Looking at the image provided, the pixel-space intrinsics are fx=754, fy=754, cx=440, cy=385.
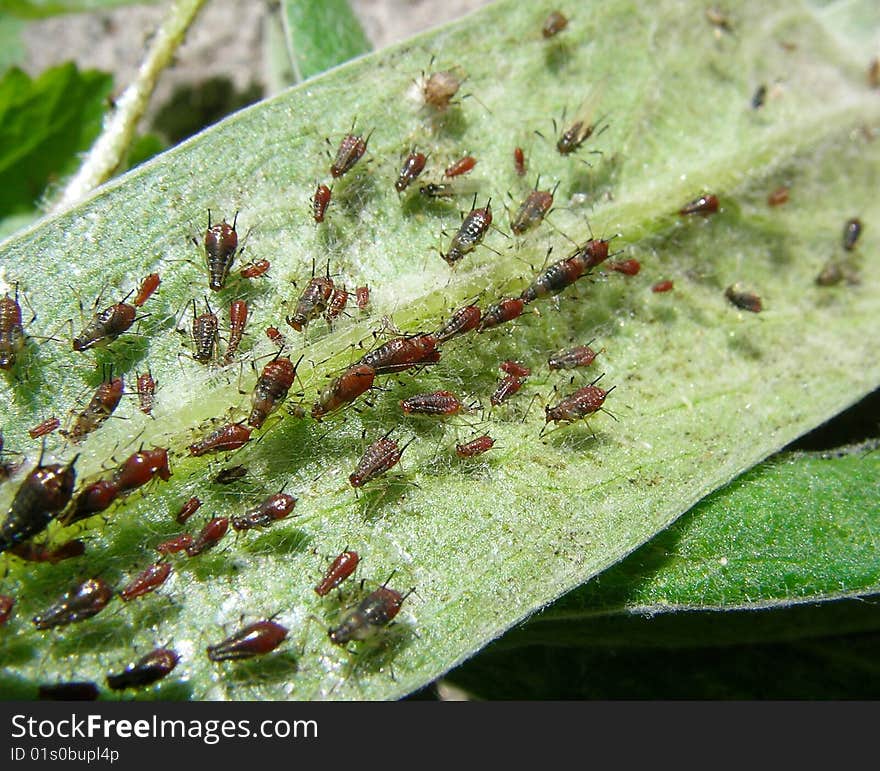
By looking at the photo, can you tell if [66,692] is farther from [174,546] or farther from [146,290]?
[146,290]

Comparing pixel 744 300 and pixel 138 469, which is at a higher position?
pixel 138 469

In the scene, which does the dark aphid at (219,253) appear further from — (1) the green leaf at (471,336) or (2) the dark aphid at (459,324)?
(2) the dark aphid at (459,324)

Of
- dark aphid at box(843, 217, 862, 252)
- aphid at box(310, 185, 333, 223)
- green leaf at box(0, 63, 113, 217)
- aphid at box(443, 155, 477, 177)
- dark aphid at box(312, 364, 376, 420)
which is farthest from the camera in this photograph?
green leaf at box(0, 63, 113, 217)

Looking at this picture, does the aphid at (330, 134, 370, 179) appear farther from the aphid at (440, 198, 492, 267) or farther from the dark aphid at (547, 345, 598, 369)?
the dark aphid at (547, 345, 598, 369)

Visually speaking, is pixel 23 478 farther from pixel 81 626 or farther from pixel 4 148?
pixel 4 148

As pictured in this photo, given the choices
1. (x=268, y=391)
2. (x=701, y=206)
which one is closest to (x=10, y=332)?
(x=268, y=391)

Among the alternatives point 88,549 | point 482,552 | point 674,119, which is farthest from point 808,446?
point 88,549

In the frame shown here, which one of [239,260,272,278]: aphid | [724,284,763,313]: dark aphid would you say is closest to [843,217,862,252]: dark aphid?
[724,284,763,313]: dark aphid
